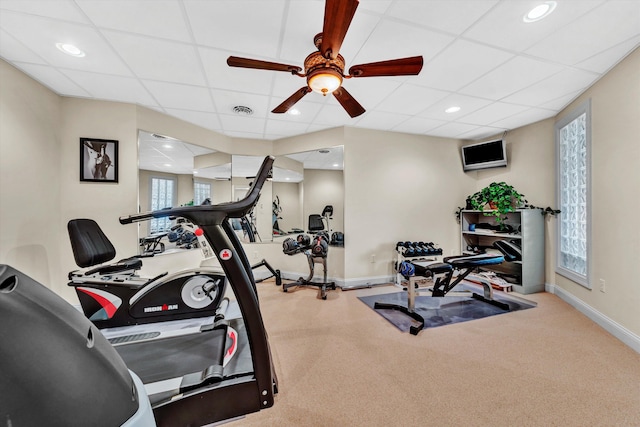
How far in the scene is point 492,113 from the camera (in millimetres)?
3436

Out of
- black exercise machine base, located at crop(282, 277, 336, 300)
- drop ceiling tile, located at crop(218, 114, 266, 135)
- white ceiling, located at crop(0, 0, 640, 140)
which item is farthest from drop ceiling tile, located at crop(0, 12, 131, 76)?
black exercise machine base, located at crop(282, 277, 336, 300)

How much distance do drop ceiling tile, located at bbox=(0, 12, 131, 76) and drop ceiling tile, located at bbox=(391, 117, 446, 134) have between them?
11.9 ft

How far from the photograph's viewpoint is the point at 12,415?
403 millimetres

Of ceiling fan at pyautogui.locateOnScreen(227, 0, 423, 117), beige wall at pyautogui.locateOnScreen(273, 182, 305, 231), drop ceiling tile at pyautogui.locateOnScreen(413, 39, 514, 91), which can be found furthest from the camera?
beige wall at pyautogui.locateOnScreen(273, 182, 305, 231)

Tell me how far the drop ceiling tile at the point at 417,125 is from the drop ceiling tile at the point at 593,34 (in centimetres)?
158

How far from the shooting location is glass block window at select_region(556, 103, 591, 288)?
2.84m

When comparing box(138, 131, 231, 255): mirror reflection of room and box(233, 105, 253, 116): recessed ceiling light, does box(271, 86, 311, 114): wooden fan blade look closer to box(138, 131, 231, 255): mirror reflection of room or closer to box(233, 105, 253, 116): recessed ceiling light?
box(233, 105, 253, 116): recessed ceiling light

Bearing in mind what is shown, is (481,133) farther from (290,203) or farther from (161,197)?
(161,197)

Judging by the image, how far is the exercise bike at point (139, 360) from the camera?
→ 44 cm

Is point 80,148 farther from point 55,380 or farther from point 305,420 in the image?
point 305,420

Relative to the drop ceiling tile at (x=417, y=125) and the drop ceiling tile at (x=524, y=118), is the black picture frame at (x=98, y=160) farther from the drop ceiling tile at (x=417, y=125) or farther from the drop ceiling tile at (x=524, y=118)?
the drop ceiling tile at (x=524, y=118)

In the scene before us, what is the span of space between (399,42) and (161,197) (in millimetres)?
3619

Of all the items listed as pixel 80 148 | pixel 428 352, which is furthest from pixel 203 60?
pixel 428 352

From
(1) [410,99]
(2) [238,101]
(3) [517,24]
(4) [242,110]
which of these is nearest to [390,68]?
(3) [517,24]
